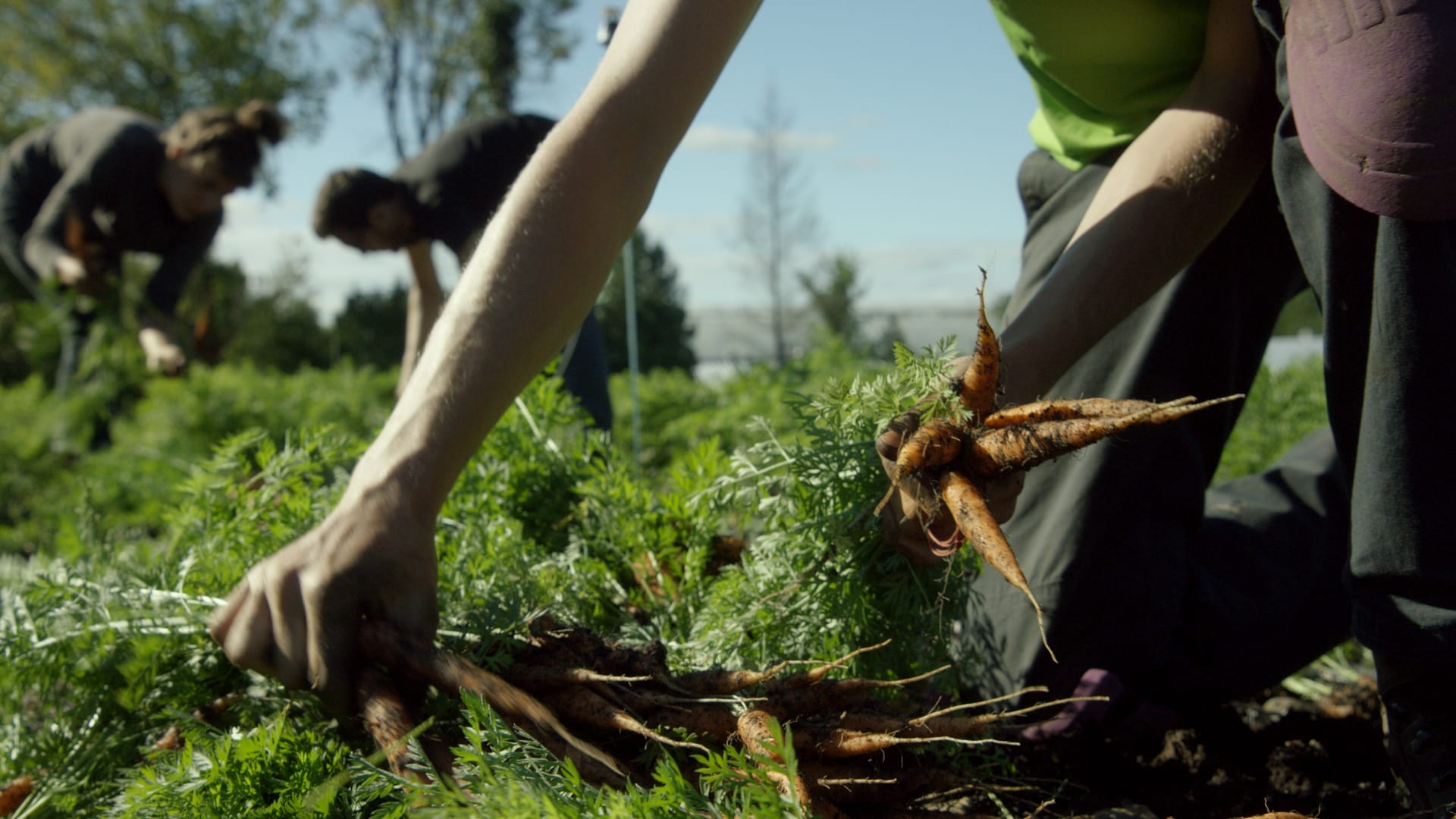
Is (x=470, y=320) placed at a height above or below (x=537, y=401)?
above

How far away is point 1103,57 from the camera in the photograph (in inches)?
80.0

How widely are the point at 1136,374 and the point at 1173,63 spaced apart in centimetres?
66

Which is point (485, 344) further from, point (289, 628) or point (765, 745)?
point (765, 745)

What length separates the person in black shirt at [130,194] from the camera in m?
5.21

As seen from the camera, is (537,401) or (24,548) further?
(24,548)

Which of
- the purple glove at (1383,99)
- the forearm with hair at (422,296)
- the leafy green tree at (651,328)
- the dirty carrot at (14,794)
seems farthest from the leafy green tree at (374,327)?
the purple glove at (1383,99)

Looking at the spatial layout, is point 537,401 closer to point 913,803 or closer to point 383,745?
point 383,745

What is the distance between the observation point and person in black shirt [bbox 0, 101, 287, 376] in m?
5.21

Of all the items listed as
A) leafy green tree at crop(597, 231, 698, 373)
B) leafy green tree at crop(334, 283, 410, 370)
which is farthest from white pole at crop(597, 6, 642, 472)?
leafy green tree at crop(334, 283, 410, 370)

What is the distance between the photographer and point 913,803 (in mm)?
1472

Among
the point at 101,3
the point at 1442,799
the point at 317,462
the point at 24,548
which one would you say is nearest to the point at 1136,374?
the point at 1442,799

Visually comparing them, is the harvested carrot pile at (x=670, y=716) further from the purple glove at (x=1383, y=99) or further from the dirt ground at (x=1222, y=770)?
the purple glove at (x=1383, y=99)

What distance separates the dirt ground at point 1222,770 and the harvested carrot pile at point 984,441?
0.51 meters

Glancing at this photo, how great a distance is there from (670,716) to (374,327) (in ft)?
78.0
